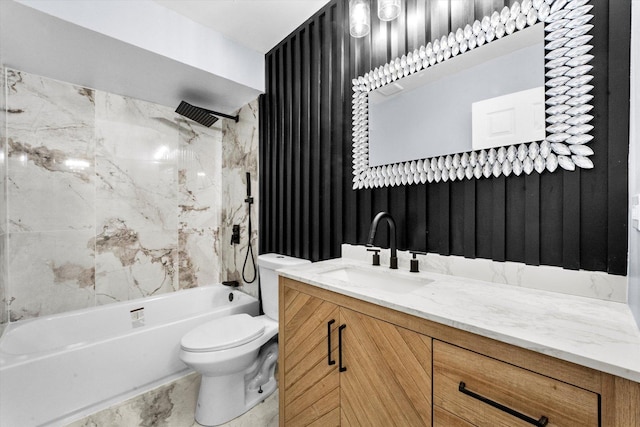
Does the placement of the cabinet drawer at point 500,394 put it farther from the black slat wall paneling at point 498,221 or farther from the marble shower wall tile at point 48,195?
the marble shower wall tile at point 48,195

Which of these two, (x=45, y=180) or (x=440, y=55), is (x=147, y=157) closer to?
(x=45, y=180)

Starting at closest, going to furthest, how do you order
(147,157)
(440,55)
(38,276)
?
(440,55) → (38,276) → (147,157)

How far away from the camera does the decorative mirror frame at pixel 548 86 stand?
2.94 feet

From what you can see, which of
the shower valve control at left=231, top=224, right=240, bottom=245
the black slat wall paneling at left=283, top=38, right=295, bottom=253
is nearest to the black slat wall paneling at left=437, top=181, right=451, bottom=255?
the black slat wall paneling at left=283, top=38, right=295, bottom=253

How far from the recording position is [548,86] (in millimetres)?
958

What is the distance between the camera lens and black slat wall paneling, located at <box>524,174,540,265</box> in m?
0.98

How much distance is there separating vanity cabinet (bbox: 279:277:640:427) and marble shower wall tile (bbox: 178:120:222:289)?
73.9 inches

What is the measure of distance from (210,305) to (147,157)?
153 centimetres

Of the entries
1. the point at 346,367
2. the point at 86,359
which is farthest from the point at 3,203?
the point at 346,367

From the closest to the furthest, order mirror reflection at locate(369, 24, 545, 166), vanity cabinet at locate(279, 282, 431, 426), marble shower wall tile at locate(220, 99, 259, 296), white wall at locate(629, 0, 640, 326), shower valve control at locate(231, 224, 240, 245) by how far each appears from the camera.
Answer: white wall at locate(629, 0, 640, 326) → vanity cabinet at locate(279, 282, 431, 426) → mirror reflection at locate(369, 24, 545, 166) → marble shower wall tile at locate(220, 99, 259, 296) → shower valve control at locate(231, 224, 240, 245)

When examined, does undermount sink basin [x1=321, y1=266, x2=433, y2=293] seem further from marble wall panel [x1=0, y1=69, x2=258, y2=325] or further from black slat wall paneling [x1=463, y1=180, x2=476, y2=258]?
marble wall panel [x1=0, y1=69, x2=258, y2=325]

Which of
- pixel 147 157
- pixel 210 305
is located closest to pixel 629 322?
pixel 210 305

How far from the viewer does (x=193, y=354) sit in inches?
58.1

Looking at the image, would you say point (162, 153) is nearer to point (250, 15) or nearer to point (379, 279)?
point (250, 15)
